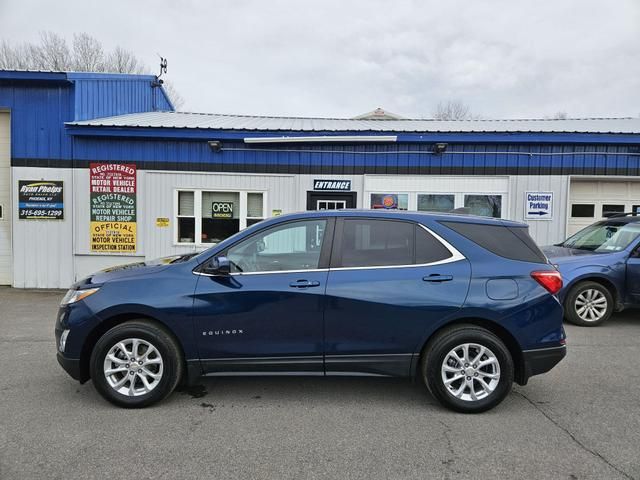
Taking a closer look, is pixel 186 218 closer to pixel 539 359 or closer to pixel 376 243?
pixel 376 243

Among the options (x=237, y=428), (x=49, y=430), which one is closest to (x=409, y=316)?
(x=237, y=428)

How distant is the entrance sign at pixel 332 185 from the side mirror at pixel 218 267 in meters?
6.10

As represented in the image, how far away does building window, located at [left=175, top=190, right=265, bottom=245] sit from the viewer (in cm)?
948

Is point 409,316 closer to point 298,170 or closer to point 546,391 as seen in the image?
point 546,391

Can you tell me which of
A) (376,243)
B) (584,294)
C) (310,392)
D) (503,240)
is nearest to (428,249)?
(376,243)

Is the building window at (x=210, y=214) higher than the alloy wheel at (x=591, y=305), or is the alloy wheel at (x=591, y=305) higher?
the building window at (x=210, y=214)

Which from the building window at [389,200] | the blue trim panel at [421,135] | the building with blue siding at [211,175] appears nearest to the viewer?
the blue trim panel at [421,135]

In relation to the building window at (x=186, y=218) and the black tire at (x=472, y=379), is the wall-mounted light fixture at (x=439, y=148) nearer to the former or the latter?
the building window at (x=186, y=218)

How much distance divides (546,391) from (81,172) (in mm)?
9680

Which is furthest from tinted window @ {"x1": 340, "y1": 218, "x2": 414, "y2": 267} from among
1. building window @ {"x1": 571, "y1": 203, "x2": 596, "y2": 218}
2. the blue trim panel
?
building window @ {"x1": 571, "y1": 203, "x2": 596, "y2": 218}

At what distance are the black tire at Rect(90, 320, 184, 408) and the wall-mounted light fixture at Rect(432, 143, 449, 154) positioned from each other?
7490mm

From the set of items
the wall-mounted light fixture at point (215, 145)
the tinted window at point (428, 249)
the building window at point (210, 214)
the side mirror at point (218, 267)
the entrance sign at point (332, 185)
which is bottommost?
the side mirror at point (218, 267)

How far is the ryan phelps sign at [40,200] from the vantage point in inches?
361

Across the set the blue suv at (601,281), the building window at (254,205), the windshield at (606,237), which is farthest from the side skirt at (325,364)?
the building window at (254,205)
